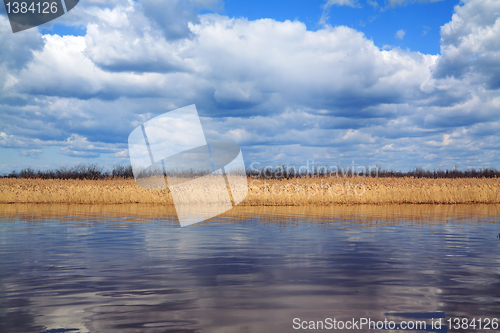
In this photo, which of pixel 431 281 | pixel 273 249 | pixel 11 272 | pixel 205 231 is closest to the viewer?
pixel 431 281

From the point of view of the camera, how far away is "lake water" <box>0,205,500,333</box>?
6.36 metres

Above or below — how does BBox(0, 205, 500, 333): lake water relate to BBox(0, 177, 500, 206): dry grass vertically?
below

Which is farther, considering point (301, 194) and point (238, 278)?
point (301, 194)

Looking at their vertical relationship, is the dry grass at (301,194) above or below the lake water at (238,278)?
above

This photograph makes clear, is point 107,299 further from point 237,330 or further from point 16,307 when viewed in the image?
point 237,330

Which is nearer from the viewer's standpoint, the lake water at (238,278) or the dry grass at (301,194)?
the lake water at (238,278)

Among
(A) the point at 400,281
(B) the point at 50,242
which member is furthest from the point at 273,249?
(B) the point at 50,242

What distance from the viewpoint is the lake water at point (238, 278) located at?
6.36 metres

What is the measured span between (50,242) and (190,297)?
9.22m

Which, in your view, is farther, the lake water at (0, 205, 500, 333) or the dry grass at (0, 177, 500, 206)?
the dry grass at (0, 177, 500, 206)

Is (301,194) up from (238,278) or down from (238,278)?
up

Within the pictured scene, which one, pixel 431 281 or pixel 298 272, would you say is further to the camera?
pixel 298 272

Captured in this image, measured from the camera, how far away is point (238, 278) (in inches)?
352

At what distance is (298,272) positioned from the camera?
31.3 ft
